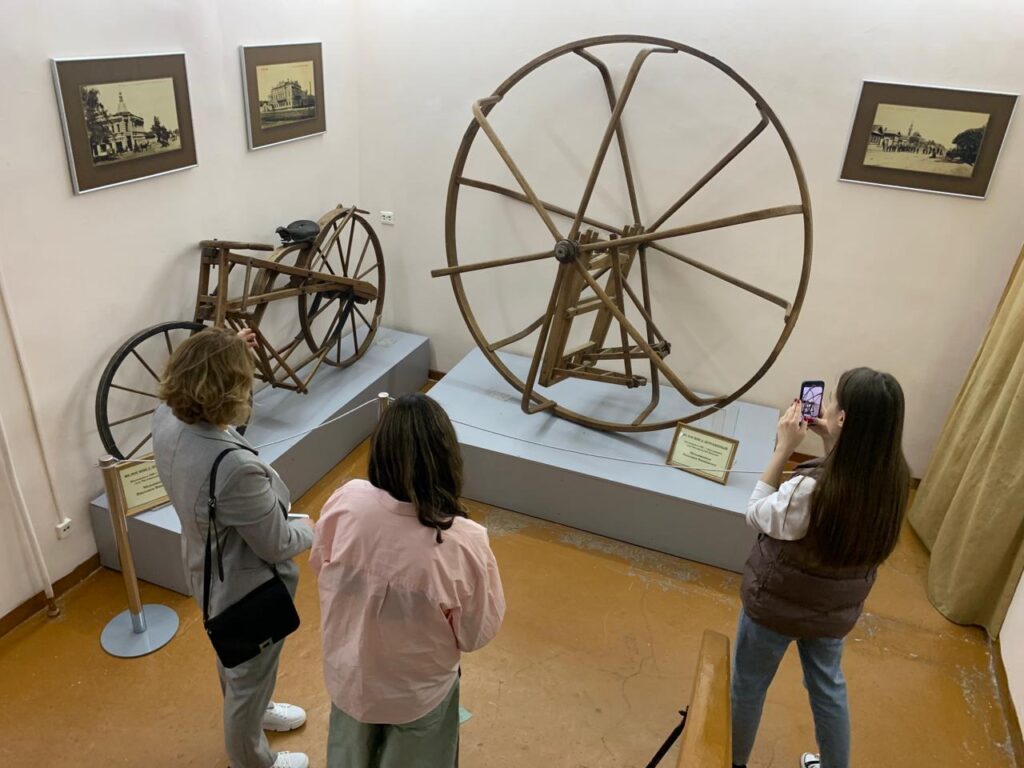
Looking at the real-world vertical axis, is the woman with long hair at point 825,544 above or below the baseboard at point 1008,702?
above

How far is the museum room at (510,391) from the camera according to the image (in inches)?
58.5

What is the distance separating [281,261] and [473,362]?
1083 millimetres

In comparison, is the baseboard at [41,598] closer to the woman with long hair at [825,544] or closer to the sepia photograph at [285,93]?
the sepia photograph at [285,93]

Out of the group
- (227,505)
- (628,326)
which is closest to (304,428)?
(628,326)

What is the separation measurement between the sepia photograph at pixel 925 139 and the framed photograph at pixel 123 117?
2.70 metres

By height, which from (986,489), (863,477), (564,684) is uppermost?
(863,477)

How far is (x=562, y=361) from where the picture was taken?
10.4 ft

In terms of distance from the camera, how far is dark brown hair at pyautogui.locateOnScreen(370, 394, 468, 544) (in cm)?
122

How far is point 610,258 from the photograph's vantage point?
3.04 meters

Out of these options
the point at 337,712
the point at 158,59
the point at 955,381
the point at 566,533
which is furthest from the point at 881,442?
the point at 158,59

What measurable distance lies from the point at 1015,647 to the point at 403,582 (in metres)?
2.24

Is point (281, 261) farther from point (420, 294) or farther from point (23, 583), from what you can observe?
point (23, 583)

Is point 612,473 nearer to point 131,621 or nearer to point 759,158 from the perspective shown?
point 759,158

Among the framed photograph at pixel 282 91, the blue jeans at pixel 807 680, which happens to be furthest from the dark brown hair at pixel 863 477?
the framed photograph at pixel 282 91
